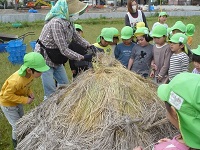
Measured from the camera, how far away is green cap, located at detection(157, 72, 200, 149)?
5.02ft

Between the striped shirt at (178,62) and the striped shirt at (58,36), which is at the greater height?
the striped shirt at (58,36)

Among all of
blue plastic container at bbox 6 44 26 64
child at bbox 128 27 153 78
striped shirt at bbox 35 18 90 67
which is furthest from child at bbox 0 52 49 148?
blue plastic container at bbox 6 44 26 64

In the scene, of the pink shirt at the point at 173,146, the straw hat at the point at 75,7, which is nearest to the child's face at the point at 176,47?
the straw hat at the point at 75,7

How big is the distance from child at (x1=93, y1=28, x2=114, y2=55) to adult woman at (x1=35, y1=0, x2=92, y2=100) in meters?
0.44

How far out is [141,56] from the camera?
15.0 feet

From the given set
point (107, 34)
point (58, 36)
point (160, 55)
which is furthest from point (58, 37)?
point (160, 55)

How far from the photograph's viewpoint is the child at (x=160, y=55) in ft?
14.5

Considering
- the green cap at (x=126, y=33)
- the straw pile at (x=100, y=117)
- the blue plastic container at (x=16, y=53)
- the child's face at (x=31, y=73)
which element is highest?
the green cap at (x=126, y=33)

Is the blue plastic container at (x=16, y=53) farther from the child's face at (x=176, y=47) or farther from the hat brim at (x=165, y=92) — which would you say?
the hat brim at (x=165, y=92)

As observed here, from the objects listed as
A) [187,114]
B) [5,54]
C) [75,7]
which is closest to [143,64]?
[75,7]

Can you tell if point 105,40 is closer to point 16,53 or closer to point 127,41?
point 127,41

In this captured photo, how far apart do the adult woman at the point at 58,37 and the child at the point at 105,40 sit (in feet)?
1.43

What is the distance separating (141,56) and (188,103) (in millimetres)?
3061

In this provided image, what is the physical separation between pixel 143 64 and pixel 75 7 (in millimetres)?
1341
